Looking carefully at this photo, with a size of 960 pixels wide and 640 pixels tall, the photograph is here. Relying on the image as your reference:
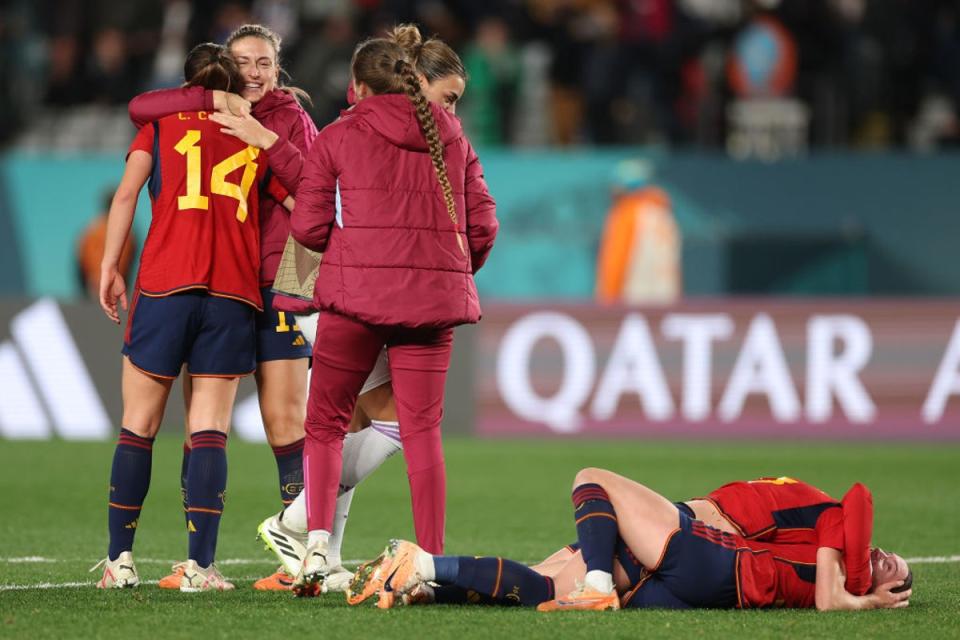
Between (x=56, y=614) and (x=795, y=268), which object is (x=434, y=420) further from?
(x=795, y=268)

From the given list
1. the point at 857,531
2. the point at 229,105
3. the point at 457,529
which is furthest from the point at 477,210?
the point at 457,529

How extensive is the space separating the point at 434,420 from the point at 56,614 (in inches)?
54.3

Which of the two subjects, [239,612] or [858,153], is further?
[858,153]

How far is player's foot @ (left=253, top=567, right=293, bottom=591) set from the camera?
19.7ft

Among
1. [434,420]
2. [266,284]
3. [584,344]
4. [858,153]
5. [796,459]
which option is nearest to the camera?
[434,420]

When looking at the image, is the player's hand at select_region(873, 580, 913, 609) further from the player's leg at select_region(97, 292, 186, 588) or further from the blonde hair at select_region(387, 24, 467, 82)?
the player's leg at select_region(97, 292, 186, 588)

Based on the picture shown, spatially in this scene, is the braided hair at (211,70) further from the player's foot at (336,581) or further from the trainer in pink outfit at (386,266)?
the player's foot at (336,581)

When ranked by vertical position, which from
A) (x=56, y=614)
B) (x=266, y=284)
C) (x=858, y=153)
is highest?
(x=858, y=153)

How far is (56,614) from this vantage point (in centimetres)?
525

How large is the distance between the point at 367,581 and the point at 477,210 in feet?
4.36

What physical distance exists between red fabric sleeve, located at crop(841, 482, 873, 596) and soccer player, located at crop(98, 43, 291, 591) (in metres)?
2.14

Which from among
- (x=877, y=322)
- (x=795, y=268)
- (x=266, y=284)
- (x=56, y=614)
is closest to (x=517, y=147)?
(x=795, y=268)

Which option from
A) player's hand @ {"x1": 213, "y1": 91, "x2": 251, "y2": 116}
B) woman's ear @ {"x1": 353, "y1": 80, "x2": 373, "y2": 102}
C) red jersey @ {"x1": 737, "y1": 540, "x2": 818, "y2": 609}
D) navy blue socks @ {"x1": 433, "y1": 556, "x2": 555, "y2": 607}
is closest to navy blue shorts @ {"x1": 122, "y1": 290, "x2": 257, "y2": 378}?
player's hand @ {"x1": 213, "y1": 91, "x2": 251, "y2": 116}

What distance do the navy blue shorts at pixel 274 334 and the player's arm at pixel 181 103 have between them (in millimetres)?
673
